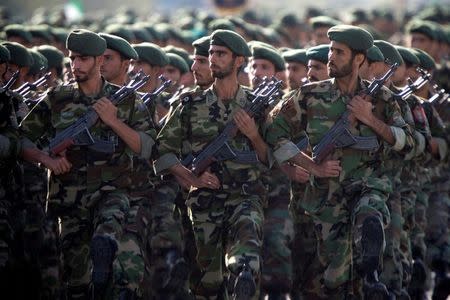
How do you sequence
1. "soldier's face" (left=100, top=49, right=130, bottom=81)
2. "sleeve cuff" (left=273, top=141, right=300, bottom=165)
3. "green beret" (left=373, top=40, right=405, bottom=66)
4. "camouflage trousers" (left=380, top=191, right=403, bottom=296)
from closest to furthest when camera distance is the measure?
"sleeve cuff" (left=273, top=141, right=300, bottom=165)
"camouflage trousers" (left=380, top=191, right=403, bottom=296)
"soldier's face" (left=100, top=49, right=130, bottom=81)
"green beret" (left=373, top=40, right=405, bottom=66)

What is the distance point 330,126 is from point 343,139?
0.51 feet

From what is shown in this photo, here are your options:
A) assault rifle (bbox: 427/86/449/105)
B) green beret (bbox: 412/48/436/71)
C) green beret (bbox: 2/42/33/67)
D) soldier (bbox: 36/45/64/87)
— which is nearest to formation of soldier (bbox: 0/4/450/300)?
green beret (bbox: 2/42/33/67)

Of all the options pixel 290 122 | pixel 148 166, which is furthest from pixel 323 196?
pixel 148 166

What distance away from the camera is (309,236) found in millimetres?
12828

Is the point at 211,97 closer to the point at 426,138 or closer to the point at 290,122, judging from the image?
the point at 290,122

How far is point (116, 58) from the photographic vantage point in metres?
12.9

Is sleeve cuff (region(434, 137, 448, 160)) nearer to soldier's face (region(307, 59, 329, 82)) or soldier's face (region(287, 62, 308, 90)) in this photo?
soldier's face (region(307, 59, 329, 82))

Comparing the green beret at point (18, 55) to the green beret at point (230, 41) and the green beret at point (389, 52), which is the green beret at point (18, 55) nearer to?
the green beret at point (230, 41)

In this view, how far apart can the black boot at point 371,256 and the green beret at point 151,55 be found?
11.3ft

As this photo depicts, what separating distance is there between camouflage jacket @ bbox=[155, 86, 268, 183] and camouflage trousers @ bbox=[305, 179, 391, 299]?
712 millimetres

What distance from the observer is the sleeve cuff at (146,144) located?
11.9 metres

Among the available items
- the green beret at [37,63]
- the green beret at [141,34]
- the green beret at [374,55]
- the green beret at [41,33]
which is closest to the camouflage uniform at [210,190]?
the green beret at [374,55]

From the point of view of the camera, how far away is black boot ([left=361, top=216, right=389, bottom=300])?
37.3 ft

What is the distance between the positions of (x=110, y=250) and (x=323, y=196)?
1834 millimetres
